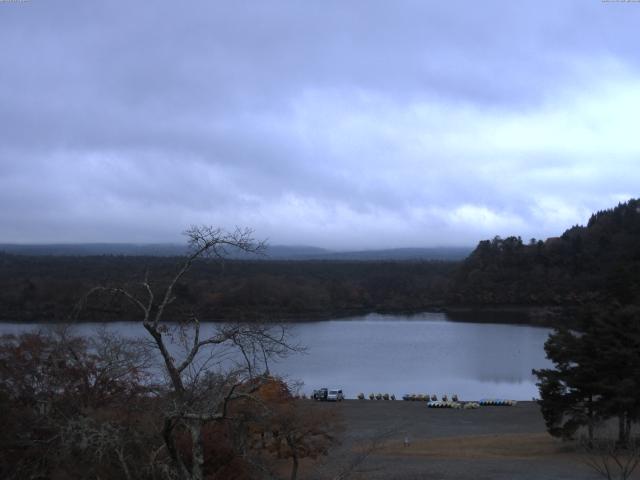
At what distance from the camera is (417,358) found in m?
38.8

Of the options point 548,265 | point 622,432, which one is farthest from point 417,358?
point 548,265

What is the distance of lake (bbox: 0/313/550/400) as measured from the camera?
30.5 m

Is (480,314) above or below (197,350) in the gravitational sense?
below

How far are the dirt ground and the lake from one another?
164 inches

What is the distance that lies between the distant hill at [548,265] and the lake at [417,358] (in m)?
18.2

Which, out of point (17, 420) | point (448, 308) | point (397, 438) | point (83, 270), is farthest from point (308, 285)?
point (17, 420)

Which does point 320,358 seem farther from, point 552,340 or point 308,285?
point 308,285

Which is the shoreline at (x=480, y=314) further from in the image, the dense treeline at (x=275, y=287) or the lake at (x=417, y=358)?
the lake at (x=417, y=358)

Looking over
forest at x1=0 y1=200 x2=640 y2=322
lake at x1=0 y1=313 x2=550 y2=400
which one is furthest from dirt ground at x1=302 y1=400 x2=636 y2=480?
forest at x1=0 y1=200 x2=640 y2=322

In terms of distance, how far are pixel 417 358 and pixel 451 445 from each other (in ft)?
71.5

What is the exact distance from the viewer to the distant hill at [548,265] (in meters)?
71.4

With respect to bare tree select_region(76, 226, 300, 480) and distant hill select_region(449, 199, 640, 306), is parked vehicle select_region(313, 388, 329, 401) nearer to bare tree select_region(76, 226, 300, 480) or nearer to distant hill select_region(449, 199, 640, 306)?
bare tree select_region(76, 226, 300, 480)

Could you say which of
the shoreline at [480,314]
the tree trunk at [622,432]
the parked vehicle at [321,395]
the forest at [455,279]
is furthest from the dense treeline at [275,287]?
the tree trunk at [622,432]

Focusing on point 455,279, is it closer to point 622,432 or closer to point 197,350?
point 622,432
